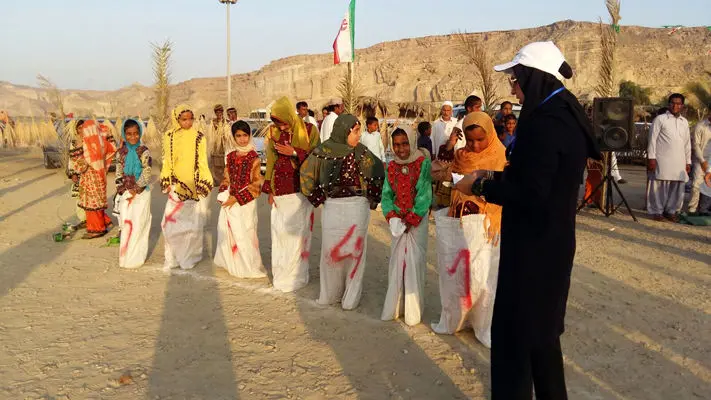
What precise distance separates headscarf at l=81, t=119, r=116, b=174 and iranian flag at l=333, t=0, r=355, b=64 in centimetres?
474

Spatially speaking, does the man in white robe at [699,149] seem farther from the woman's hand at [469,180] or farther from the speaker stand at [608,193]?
the woman's hand at [469,180]

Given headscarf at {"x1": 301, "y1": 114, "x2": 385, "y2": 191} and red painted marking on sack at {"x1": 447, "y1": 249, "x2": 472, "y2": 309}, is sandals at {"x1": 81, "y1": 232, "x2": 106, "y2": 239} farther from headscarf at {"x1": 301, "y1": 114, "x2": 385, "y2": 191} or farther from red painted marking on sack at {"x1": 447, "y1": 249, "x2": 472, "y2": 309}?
red painted marking on sack at {"x1": 447, "y1": 249, "x2": 472, "y2": 309}

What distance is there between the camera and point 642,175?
12.8 m

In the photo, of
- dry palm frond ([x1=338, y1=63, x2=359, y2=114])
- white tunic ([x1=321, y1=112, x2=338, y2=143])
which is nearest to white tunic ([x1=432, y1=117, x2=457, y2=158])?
white tunic ([x1=321, y1=112, x2=338, y2=143])

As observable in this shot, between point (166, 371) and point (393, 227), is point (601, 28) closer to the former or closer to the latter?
point (393, 227)

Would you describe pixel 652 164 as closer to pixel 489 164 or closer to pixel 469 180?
pixel 489 164

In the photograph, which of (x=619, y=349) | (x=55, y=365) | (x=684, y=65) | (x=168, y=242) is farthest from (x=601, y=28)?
(x=684, y=65)

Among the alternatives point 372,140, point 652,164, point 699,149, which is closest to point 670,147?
point 652,164

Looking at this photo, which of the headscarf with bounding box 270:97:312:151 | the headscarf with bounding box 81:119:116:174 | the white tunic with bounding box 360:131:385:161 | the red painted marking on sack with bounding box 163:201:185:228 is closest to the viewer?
the headscarf with bounding box 270:97:312:151

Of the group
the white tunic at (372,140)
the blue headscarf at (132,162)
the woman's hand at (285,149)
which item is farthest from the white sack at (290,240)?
the white tunic at (372,140)

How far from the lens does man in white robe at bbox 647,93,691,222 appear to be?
7.38 metres

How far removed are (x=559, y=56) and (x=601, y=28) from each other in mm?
7621

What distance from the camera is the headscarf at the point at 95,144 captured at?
628cm

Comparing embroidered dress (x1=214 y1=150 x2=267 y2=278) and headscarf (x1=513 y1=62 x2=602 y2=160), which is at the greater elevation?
headscarf (x1=513 y1=62 x2=602 y2=160)
